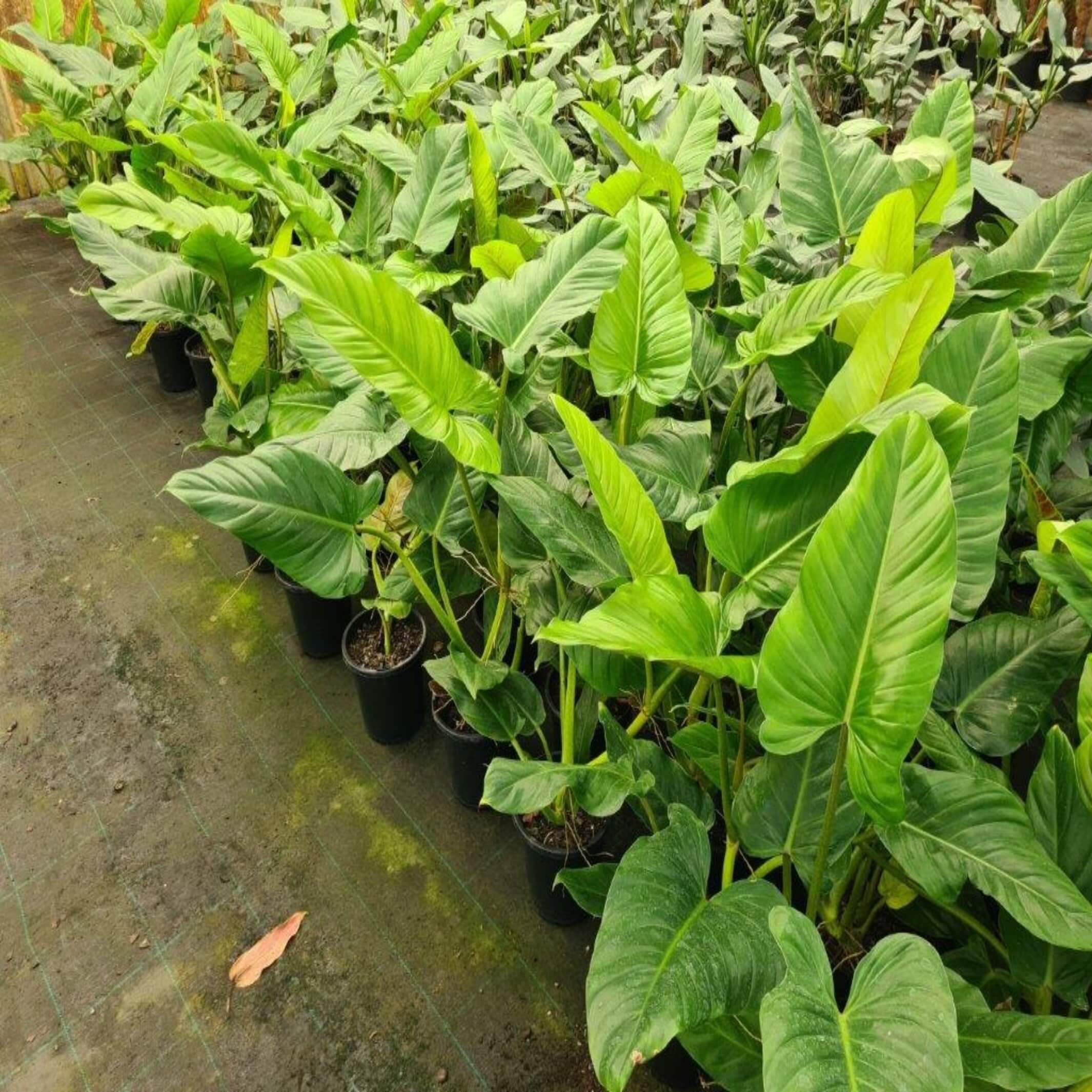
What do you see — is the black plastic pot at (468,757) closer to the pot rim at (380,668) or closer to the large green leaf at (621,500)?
the pot rim at (380,668)

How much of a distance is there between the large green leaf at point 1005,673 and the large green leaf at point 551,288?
0.68m

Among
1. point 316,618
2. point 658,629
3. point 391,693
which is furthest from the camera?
point 316,618

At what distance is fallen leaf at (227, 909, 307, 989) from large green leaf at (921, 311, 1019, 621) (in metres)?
1.30

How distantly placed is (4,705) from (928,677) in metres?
2.06

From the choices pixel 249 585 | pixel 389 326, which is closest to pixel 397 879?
pixel 249 585

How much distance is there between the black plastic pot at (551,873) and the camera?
4.72 feet

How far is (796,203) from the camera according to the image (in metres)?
1.32

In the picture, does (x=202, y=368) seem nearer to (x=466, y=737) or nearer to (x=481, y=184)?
(x=481, y=184)

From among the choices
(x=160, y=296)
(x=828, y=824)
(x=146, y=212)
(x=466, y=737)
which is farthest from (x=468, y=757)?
(x=146, y=212)

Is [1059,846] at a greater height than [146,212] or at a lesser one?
lesser

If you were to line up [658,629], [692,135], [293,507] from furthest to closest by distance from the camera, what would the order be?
[692,135], [293,507], [658,629]

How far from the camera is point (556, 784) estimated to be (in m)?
1.10

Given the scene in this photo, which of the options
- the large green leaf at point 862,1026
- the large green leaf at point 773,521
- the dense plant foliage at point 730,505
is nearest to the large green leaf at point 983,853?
the dense plant foliage at point 730,505

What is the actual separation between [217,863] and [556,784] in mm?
945
